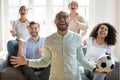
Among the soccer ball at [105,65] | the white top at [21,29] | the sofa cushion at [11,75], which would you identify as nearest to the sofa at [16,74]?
the sofa cushion at [11,75]

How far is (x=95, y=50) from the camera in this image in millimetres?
3098

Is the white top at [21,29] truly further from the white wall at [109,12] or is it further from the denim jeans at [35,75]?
the white wall at [109,12]

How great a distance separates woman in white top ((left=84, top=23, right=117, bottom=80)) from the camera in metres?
3.07

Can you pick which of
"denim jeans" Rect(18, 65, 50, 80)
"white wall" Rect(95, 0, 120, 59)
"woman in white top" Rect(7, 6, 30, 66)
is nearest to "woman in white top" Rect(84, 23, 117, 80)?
"denim jeans" Rect(18, 65, 50, 80)

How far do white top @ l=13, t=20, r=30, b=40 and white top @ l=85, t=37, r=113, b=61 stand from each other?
1.04 meters

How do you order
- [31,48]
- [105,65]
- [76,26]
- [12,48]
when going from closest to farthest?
1. [105,65]
2. [31,48]
3. [76,26]
4. [12,48]

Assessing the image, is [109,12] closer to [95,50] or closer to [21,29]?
[95,50]

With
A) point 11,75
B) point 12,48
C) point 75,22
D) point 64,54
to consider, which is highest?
point 75,22

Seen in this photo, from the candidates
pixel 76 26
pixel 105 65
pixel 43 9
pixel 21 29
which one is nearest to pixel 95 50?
pixel 76 26

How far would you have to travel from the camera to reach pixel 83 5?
421cm

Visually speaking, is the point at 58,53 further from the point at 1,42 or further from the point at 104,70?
the point at 1,42

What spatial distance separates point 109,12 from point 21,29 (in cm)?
151

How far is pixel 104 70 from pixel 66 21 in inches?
22.0

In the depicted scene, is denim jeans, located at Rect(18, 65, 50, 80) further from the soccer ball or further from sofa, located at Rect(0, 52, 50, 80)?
the soccer ball
